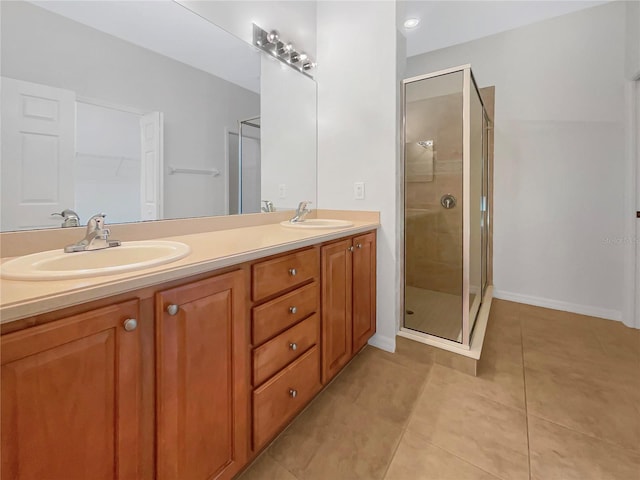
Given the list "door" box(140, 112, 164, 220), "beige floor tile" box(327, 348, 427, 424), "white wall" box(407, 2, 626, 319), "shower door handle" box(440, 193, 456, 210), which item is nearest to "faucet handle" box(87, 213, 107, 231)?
"door" box(140, 112, 164, 220)

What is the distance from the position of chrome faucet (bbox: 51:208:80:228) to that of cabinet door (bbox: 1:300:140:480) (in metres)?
0.60

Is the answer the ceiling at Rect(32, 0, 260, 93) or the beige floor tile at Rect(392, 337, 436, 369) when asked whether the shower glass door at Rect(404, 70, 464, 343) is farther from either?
the ceiling at Rect(32, 0, 260, 93)

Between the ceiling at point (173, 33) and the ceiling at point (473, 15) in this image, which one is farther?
the ceiling at point (473, 15)

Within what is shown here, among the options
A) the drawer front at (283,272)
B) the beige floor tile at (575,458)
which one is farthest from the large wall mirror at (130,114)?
the beige floor tile at (575,458)

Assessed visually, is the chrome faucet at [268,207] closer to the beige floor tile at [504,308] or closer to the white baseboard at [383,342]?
the white baseboard at [383,342]

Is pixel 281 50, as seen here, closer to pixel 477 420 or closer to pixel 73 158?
pixel 73 158

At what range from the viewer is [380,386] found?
158cm

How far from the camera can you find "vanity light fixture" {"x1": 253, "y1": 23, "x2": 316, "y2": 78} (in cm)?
172

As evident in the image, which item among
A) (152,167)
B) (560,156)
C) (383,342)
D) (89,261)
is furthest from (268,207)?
(560,156)

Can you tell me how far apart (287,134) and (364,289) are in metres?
1.17

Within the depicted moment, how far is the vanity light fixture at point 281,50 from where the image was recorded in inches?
67.6

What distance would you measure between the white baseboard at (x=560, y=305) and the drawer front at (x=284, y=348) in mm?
2368

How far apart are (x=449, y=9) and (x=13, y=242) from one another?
10.1 ft

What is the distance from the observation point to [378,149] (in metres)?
1.88
